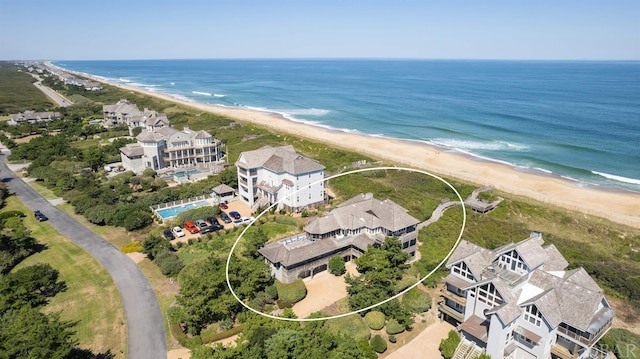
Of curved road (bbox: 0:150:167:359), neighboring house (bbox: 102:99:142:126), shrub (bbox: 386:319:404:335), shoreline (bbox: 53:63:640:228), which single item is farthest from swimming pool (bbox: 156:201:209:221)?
neighboring house (bbox: 102:99:142:126)

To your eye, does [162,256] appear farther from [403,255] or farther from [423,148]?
[423,148]

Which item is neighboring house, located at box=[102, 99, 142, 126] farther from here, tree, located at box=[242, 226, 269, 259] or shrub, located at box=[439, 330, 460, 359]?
shrub, located at box=[439, 330, 460, 359]

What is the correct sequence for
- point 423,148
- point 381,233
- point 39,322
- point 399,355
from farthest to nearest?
point 423,148, point 381,233, point 399,355, point 39,322

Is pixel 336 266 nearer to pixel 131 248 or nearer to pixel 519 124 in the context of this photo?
pixel 131 248

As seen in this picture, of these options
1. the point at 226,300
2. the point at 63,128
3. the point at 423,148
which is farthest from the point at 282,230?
the point at 63,128

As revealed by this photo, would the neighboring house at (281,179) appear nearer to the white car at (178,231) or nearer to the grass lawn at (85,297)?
the white car at (178,231)

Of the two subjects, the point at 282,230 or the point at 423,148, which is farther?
the point at 423,148

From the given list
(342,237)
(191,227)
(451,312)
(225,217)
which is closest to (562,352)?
(451,312)

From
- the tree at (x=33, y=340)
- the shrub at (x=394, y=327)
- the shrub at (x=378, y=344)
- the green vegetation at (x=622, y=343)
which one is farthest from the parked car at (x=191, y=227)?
the green vegetation at (x=622, y=343)
